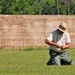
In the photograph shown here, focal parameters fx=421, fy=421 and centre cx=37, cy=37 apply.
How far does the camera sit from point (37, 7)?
83688 millimetres

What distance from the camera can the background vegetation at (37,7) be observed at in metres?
70.1

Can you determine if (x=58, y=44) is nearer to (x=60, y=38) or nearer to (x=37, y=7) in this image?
(x=60, y=38)

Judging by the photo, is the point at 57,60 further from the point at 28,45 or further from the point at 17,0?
the point at 17,0

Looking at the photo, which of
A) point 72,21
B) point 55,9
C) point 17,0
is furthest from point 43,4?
point 72,21

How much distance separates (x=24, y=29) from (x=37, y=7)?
55460 mm

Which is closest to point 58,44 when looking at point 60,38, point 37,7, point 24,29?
point 60,38

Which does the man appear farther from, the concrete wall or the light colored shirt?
the concrete wall

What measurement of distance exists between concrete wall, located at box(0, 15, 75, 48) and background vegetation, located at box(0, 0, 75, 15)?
3865 cm

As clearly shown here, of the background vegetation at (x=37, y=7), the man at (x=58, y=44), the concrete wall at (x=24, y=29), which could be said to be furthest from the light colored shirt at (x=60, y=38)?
the background vegetation at (x=37, y=7)

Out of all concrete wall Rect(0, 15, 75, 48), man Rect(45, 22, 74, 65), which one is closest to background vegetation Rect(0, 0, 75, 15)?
concrete wall Rect(0, 15, 75, 48)

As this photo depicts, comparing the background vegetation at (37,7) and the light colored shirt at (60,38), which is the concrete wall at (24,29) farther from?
the background vegetation at (37,7)

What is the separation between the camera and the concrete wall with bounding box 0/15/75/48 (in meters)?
28.3

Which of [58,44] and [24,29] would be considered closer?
[58,44]

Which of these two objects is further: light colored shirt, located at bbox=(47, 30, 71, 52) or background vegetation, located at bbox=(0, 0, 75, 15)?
background vegetation, located at bbox=(0, 0, 75, 15)
